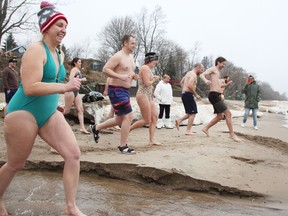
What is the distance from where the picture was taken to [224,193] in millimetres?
3943

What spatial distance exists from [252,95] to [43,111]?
393 inches

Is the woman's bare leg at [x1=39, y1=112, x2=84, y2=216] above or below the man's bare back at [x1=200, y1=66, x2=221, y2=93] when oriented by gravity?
below

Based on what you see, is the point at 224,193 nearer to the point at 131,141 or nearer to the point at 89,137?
the point at 131,141

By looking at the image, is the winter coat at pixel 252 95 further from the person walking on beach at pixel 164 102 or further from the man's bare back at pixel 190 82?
the man's bare back at pixel 190 82

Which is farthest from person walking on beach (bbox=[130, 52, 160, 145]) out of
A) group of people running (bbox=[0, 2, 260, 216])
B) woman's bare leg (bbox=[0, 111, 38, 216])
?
woman's bare leg (bbox=[0, 111, 38, 216])

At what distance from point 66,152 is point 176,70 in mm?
60758

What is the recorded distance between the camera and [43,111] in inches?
106

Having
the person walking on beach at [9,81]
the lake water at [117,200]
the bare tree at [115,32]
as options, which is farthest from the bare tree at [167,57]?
the lake water at [117,200]

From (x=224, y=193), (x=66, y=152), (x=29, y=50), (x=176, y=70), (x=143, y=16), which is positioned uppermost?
(x=143, y=16)

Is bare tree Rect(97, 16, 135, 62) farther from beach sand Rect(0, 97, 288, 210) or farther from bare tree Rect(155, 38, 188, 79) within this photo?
beach sand Rect(0, 97, 288, 210)

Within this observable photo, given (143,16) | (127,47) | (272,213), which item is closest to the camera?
(272,213)

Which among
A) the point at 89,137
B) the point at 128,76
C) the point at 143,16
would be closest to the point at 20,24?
the point at 89,137

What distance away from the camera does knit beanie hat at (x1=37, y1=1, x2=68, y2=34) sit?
273 cm

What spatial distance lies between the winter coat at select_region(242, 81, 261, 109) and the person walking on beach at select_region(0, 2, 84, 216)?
9.67 metres
